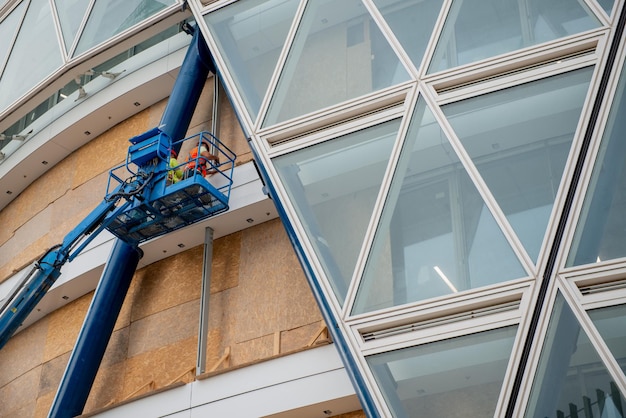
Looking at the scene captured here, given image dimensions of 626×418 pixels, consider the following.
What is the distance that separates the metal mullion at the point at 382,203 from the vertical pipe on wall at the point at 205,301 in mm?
5280

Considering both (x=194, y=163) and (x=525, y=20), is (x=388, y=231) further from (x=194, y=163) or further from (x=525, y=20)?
(x=194, y=163)

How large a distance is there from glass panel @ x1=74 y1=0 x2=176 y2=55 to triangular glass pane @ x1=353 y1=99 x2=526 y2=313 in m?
9.78

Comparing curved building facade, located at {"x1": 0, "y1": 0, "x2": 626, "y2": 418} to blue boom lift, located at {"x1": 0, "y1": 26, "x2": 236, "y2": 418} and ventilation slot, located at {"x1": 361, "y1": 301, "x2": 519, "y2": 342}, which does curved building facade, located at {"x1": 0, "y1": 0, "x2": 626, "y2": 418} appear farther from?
blue boom lift, located at {"x1": 0, "y1": 26, "x2": 236, "y2": 418}

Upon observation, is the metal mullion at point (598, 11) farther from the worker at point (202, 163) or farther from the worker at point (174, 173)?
the worker at point (174, 173)

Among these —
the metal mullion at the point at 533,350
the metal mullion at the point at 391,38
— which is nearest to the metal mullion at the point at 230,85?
the metal mullion at the point at 391,38

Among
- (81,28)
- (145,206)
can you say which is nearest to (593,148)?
(145,206)

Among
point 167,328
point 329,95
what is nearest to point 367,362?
point 329,95

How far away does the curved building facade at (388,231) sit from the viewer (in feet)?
37.7

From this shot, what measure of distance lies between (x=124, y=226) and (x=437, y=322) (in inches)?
348

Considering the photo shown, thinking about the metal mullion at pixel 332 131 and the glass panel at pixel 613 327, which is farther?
the metal mullion at pixel 332 131

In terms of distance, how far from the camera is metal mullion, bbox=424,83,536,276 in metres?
11.7

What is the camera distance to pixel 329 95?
48.2ft

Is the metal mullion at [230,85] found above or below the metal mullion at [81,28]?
below

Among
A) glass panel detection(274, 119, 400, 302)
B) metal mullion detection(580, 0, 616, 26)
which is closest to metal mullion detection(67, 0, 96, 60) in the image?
glass panel detection(274, 119, 400, 302)
